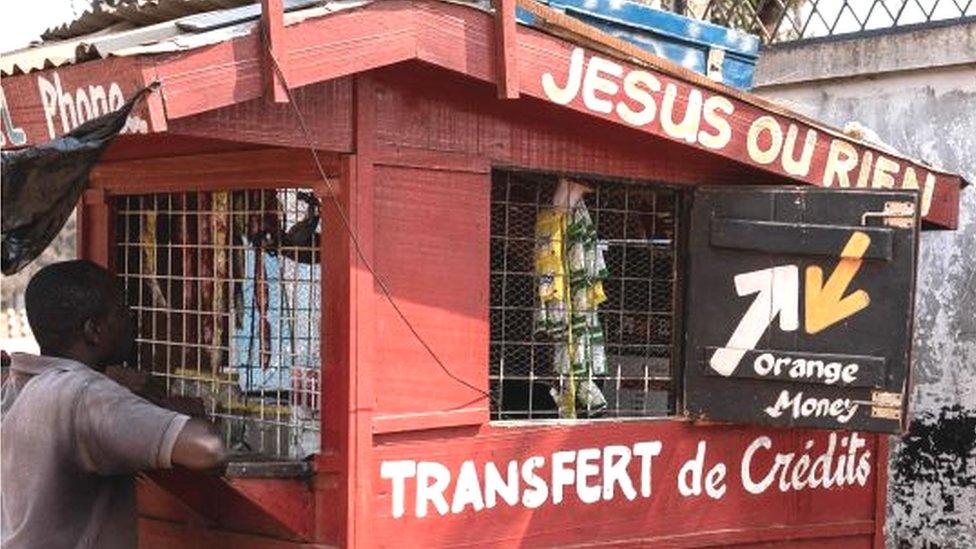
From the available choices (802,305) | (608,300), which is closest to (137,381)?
(608,300)

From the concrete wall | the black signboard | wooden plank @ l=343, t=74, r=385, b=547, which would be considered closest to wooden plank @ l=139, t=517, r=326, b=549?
wooden plank @ l=343, t=74, r=385, b=547

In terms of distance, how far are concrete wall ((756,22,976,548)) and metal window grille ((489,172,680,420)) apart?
6.32 ft

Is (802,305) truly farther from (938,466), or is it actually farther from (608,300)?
(938,466)

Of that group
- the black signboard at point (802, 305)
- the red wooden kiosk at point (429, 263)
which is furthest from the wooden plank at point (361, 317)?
the black signboard at point (802, 305)

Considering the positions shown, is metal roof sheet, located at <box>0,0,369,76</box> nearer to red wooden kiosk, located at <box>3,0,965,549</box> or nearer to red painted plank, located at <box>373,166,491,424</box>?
red wooden kiosk, located at <box>3,0,965,549</box>

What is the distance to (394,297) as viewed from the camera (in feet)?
14.5

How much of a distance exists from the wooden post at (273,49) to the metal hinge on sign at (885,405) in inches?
98.8

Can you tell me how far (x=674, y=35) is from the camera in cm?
546

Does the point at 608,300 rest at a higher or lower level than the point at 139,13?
lower

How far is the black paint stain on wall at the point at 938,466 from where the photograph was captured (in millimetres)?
6992

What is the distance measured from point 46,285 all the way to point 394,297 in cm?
111

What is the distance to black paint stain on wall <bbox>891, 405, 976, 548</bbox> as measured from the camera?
6.99m

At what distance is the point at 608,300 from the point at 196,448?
2.15 m

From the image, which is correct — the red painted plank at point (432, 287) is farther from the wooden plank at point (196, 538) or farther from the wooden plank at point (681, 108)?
the wooden plank at point (196, 538)
